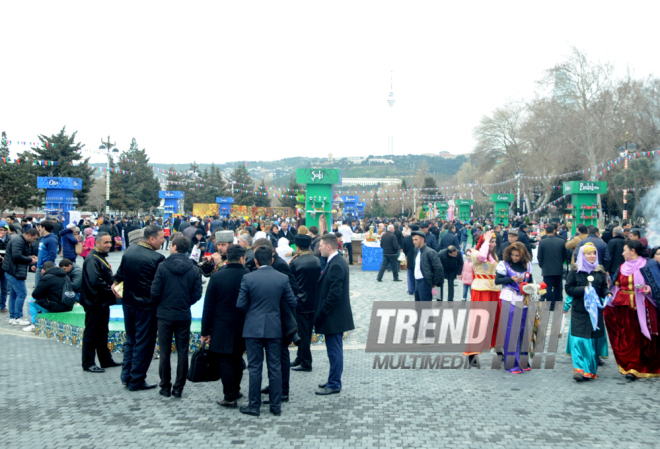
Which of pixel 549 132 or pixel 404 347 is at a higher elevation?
pixel 549 132

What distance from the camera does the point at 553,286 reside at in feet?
34.9

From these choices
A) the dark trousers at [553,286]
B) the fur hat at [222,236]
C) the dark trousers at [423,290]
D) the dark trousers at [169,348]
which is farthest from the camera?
the dark trousers at [553,286]

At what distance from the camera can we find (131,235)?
7.09 metres

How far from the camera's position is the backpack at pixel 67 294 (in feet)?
29.0

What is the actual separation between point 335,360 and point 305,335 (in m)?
0.97

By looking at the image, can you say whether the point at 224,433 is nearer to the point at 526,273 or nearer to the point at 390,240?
the point at 526,273

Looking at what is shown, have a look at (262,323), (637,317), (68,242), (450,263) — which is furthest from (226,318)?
(68,242)

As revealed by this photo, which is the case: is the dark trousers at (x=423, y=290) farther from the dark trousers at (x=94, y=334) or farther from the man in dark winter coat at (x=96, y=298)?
the dark trousers at (x=94, y=334)

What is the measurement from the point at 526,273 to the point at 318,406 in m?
3.24

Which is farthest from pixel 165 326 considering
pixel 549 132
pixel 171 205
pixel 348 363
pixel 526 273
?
pixel 549 132

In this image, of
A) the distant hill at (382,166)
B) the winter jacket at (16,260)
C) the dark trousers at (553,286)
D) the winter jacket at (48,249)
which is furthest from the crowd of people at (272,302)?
the distant hill at (382,166)

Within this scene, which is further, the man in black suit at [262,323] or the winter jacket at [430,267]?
the winter jacket at [430,267]

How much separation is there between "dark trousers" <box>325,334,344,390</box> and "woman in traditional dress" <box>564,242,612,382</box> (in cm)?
293

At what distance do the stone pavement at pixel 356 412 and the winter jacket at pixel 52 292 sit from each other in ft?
5.30
